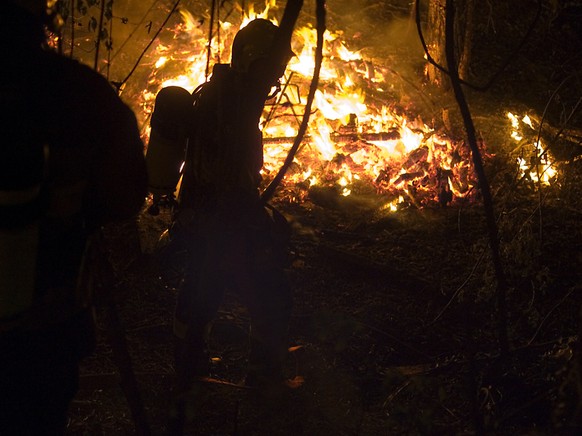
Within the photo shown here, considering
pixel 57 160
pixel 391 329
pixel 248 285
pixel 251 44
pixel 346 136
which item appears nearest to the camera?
pixel 57 160

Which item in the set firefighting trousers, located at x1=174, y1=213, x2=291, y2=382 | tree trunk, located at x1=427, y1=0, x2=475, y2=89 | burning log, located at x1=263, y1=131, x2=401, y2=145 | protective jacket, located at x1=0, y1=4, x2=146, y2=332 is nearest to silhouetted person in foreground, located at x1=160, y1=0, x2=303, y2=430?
firefighting trousers, located at x1=174, y1=213, x2=291, y2=382

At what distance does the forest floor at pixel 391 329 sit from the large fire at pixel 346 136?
284mm

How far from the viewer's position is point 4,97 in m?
1.84

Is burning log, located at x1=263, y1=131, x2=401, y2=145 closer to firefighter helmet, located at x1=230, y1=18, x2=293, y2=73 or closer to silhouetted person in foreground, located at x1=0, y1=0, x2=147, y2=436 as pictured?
firefighter helmet, located at x1=230, y1=18, x2=293, y2=73

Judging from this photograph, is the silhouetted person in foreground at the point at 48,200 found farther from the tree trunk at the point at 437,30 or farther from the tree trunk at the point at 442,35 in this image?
the tree trunk at the point at 437,30

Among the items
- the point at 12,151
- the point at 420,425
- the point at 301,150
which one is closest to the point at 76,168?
the point at 12,151

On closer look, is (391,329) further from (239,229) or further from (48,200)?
(48,200)

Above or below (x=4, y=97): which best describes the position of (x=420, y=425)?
below

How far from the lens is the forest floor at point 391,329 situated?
3492mm

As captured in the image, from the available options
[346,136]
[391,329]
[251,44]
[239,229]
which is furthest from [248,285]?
[346,136]

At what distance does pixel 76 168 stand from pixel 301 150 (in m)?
4.93

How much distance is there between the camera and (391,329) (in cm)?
450

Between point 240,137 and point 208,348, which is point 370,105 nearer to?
point 208,348

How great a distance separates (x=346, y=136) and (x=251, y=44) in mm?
3696
